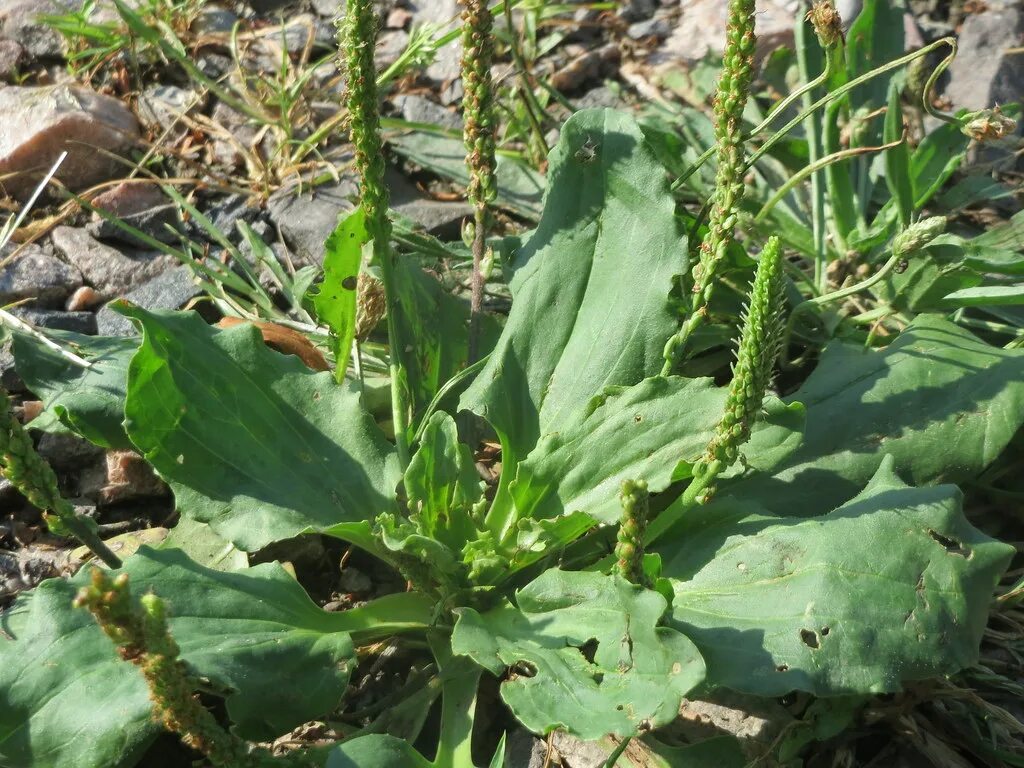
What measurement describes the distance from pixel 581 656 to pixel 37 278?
7.76 feet

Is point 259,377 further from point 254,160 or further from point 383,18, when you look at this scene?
point 383,18

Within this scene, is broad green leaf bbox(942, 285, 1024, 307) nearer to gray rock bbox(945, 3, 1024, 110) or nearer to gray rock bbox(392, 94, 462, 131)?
gray rock bbox(945, 3, 1024, 110)

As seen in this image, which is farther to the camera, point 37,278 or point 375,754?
point 37,278

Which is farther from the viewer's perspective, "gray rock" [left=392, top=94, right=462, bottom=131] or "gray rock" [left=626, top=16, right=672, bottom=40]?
"gray rock" [left=626, top=16, right=672, bottom=40]

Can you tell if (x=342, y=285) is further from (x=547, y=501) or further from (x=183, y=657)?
(x=183, y=657)

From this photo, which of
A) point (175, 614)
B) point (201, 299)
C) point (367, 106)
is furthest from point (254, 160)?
point (175, 614)

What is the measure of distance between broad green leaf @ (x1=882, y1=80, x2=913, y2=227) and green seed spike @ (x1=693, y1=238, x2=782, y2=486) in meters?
1.47

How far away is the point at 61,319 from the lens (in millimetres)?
3404

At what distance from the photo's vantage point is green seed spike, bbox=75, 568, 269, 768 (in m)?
1.49

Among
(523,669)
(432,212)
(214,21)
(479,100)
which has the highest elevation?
(479,100)

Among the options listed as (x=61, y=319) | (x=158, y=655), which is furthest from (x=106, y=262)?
(x=158, y=655)

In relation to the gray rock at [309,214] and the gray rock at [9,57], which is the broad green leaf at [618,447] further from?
the gray rock at [9,57]

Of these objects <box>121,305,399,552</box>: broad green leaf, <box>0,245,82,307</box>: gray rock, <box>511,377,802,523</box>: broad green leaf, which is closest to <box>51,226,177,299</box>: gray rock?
<box>0,245,82,307</box>: gray rock

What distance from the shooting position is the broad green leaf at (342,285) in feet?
8.96
